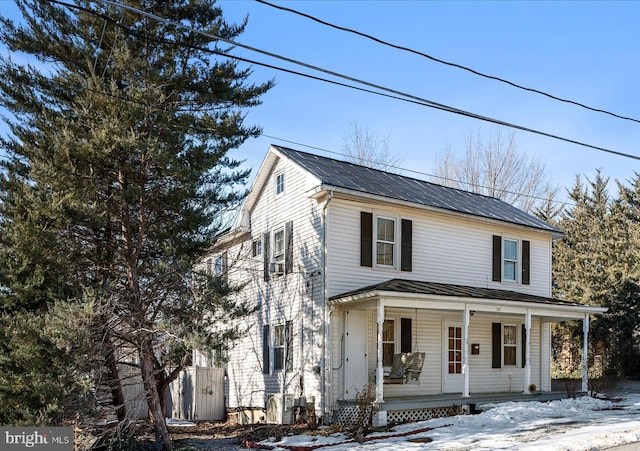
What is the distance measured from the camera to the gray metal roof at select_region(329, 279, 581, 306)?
1571 cm

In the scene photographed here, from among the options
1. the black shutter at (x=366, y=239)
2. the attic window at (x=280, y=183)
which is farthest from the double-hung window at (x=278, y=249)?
the black shutter at (x=366, y=239)

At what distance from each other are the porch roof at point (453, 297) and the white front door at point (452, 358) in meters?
1.31

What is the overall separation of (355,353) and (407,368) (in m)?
1.39

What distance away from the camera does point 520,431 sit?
40.9 ft

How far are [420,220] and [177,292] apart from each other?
24.5 feet

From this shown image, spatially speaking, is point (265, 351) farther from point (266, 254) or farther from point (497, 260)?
point (497, 260)

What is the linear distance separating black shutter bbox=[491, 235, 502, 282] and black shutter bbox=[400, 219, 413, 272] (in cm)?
350

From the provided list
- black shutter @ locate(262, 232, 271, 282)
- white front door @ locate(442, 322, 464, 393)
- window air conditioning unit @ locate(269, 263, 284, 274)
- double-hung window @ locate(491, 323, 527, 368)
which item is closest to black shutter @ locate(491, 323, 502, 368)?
double-hung window @ locate(491, 323, 527, 368)

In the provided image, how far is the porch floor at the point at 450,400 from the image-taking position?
1528 cm

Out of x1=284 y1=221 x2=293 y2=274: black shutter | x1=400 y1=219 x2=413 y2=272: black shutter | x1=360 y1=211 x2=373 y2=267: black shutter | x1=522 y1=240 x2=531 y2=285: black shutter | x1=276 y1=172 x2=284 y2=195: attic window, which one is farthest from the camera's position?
x1=522 y1=240 x2=531 y2=285: black shutter

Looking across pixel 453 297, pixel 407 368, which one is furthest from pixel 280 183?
pixel 407 368

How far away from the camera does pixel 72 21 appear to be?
570 inches

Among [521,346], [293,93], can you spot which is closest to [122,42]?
[293,93]

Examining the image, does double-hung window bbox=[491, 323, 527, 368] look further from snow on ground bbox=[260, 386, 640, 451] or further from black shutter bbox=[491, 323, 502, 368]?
snow on ground bbox=[260, 386, 640, 451]
